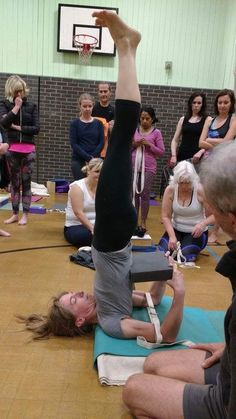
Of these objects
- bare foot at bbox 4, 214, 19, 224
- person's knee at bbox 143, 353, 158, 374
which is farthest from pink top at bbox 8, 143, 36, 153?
person's knee at bbox 143, 353, 158, 374

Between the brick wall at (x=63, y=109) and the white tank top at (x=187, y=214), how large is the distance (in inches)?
149

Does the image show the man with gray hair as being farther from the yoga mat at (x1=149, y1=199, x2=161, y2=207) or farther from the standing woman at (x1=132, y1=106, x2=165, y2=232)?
the yoga mat at (x1=149, y1=199, x2=161, y2=207)

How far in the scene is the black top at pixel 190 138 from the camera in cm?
438

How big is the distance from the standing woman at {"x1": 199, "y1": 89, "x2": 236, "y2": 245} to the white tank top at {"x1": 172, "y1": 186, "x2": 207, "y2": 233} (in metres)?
0.60

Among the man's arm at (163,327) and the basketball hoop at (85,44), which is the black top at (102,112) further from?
the man's arm at (163,327)

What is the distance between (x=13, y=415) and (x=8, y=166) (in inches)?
121

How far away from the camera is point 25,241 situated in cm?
359

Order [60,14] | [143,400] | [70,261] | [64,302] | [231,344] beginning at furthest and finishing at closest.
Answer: [60,14]
[70,261]
[64,302]
[143,400]
[231,344]

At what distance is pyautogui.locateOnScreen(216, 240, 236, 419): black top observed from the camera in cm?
89

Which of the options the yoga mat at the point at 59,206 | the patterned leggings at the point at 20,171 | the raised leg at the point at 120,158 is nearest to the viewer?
the raised leg at the point at 120,158

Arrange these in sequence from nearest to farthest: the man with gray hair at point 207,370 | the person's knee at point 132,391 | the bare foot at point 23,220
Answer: the man with gray hair at point 207,370, the person's knee at point 132,391, the bare foot at point 23,220

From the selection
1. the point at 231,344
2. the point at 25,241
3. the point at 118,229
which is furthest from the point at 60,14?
the point at 231,344

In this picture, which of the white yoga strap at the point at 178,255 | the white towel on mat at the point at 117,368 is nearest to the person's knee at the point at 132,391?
the white towel on mat at the point at 117,368

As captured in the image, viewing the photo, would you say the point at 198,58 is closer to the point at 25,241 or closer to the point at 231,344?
the point at 25,241
